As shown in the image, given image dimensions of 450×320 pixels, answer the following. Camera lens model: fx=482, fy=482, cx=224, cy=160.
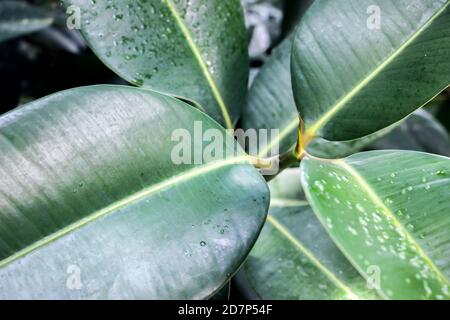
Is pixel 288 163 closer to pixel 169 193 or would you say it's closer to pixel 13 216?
pixel 169 193

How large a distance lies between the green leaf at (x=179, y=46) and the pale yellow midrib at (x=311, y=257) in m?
0.16

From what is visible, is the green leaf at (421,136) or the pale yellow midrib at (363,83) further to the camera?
the green leaf at (421,136)

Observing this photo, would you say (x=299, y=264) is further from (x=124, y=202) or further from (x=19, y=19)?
(x=19, y=19)

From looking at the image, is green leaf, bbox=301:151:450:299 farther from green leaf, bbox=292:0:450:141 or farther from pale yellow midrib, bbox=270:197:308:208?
pale yellow midrib, bbox=270:197:308:208

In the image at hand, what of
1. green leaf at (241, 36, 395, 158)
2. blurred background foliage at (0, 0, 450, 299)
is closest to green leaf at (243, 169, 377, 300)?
green leaf at (241, 36, 395, 158)

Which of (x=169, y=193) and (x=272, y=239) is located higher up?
(x=169, y=193)

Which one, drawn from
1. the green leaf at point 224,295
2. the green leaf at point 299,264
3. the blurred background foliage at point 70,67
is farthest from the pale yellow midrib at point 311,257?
the blurred background foliage at point 70,67

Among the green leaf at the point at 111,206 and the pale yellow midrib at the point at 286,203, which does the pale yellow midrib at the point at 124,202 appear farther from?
the pale yellow midrib at the point at 286,203

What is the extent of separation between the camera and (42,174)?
45 cm

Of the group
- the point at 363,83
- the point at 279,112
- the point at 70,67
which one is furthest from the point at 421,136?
the point at 70,67

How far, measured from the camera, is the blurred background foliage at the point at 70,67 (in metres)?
1.01

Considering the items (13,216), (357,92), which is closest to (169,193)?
(13,216)

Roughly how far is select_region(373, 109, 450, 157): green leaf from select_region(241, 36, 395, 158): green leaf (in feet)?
1.32
